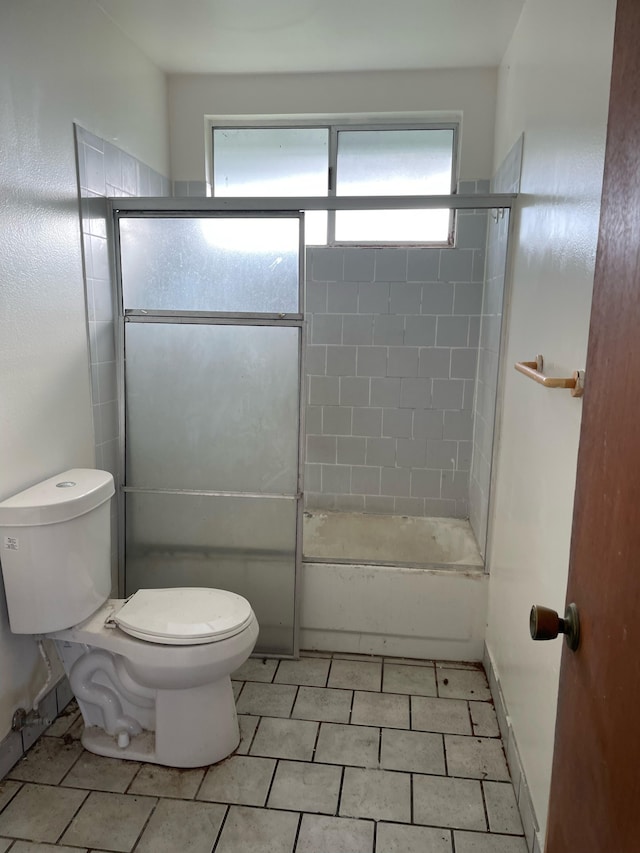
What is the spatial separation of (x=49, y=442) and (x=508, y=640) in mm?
1708

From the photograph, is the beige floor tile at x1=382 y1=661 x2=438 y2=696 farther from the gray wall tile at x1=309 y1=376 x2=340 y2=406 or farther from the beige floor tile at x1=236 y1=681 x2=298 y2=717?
the gray wall tile at x1=309 y1=376 x2=340 y2=406

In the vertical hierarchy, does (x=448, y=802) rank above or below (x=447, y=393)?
below

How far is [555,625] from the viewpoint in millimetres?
850

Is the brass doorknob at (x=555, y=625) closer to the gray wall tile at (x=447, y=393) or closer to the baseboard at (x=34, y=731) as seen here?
the baseboard at (x=34, y=731)

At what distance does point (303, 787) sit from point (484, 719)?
738 millimetres

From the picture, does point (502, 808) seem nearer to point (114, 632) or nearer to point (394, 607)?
point (394, 607)

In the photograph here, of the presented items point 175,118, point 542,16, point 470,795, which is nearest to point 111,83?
point 175,118

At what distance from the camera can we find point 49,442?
192cm

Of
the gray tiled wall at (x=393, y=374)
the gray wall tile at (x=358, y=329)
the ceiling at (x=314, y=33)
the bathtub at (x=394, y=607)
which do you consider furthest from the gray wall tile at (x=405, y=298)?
the bathtub at (x=394, y=607)

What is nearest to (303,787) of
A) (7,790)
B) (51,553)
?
(7,790)

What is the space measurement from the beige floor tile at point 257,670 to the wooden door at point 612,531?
169cm

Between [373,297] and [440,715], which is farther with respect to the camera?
[373,297]

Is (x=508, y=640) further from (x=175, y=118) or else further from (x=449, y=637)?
(x=175, y=118)

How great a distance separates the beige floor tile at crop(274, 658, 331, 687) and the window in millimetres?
2066
